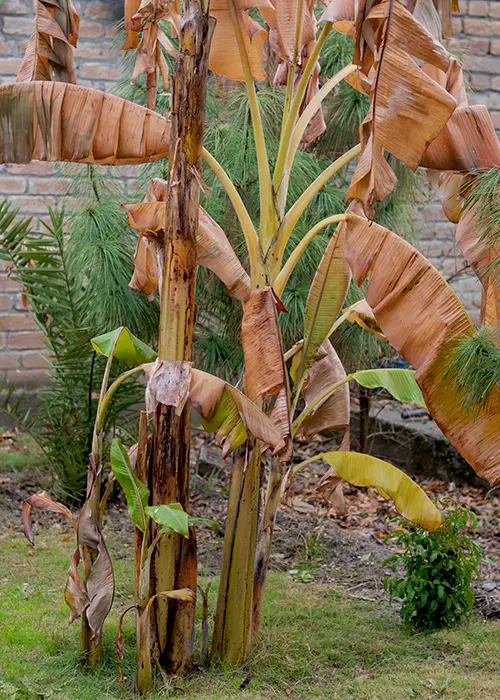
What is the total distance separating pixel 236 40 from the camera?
2.99m

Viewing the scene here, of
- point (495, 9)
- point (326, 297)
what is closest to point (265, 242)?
point (326, 297)

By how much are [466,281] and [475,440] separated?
4.10m

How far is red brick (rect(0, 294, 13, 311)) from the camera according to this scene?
5.89 metres

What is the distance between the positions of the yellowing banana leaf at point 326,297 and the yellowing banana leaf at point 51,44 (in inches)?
48.6

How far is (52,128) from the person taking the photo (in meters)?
2.90

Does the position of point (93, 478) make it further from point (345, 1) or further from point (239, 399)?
point (345, 1)

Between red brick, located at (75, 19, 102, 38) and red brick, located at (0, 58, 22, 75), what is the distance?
1.29 ft

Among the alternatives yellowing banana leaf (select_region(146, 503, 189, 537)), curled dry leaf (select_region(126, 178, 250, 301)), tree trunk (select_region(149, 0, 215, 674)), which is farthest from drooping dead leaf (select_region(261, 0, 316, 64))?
yellowing banana leaf (select_region(146, 503, 189, 537))

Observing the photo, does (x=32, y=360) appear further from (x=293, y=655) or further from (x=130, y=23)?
(x=293, y=655)

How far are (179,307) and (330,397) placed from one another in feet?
2.72

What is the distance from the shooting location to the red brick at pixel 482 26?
6.28 m

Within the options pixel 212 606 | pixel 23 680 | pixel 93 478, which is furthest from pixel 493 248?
pixel 23 680

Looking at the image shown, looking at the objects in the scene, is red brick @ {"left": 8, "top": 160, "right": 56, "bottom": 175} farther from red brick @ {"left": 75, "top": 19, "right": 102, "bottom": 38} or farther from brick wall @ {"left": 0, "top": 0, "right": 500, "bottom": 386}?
red brick @ {"left": 75, "top": 19, "right": 102, "bottom": 38}

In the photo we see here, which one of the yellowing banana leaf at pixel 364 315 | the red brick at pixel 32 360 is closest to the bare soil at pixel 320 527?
the red brick at pixel 32 360
